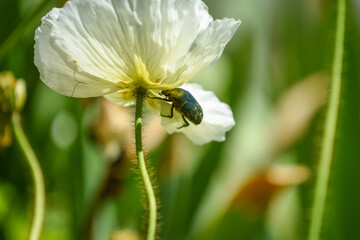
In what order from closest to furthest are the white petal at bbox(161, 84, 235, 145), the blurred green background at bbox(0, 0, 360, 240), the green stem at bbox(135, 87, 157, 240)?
the green stem at bbox(135, 87, 157, 240), the white petal at bbox(161, 84, 235, 145), the blurred green background at bbox(0, 0, 360, 240)

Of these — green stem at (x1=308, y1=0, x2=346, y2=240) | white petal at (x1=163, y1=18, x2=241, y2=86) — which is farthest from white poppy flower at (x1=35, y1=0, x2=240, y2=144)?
green stem at (x1=308, y1=0, x2=346, y2=240)

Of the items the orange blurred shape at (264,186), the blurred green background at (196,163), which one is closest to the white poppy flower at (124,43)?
the blurred green background at (196,163)

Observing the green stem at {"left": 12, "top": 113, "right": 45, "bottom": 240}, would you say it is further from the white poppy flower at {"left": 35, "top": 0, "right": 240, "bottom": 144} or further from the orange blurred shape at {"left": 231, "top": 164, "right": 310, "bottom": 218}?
the orange blurred shape at {"left": 231, "top": 164, "right": 310, "bottom": 218}

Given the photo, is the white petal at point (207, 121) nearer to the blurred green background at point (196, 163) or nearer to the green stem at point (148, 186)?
the green stem at point (148, 186)

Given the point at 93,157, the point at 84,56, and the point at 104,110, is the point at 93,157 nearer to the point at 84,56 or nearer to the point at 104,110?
the point at 104,110

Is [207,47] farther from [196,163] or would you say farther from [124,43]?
[196,163]

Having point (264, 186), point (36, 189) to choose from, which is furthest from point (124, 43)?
point (264, 186)
